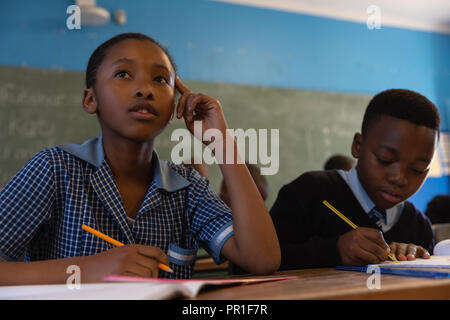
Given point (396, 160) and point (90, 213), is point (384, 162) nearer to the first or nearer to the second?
point (396, 160)

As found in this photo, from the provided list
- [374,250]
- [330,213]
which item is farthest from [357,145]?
[374,250]

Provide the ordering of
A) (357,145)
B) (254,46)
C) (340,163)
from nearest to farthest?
1. (357,145)
2. (340,163)
3. (254,46)

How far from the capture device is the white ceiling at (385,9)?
13.0ft

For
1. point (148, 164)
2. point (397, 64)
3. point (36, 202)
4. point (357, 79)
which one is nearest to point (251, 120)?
point (357, 79)

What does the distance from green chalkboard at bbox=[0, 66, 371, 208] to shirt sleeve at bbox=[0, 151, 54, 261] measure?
2311mm

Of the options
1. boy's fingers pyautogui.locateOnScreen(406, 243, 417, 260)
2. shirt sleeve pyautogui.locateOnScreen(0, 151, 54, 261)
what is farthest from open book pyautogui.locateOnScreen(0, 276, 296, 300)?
boy's fingers pyautogui.locateOnScreen(406, 243, 417, 260)

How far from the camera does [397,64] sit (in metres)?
4.36

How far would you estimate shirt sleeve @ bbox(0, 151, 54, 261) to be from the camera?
78 cm

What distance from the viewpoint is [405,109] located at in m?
1.22

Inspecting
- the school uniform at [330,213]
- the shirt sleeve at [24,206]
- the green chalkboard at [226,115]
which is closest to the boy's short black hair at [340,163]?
the green chalkboard at [226,115]

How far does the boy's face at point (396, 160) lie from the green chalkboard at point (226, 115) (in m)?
2.21

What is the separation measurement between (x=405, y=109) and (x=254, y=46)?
2.77 m
